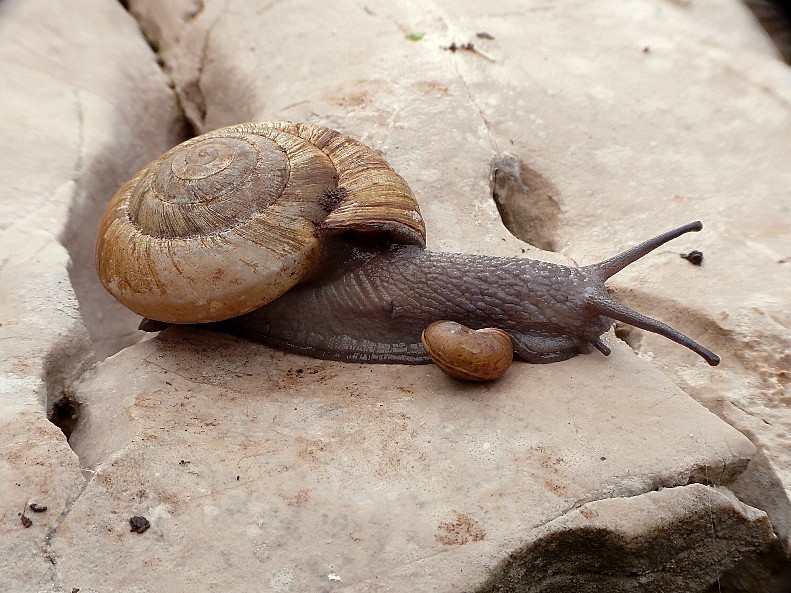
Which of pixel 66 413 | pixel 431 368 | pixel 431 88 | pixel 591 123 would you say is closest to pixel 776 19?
pixel 591 123

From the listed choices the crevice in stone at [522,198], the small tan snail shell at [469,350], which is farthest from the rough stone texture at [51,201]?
the crevice in stone at [522,198]

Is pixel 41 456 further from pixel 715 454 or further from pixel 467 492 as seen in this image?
pixel 715 454

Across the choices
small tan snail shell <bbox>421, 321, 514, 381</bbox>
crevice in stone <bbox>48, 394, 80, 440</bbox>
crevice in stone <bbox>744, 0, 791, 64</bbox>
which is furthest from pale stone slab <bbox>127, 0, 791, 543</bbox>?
crevice in stone <bbox>48, 394, 80, 440</bbox>

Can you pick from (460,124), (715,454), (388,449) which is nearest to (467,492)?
(388,449)

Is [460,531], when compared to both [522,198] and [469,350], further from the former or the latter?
[522,198]

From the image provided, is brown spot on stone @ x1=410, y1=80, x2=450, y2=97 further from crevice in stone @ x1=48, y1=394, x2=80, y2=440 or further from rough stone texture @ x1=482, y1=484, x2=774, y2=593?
rough stone texture @ x1=482, y1=484, x2=774, y2=593

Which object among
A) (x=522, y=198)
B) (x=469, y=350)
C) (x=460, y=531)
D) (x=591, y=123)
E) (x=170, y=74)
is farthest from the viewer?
(x=170, y=74)

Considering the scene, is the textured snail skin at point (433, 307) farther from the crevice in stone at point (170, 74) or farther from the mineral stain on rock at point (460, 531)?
the crevice in stone at point (170, 74)
